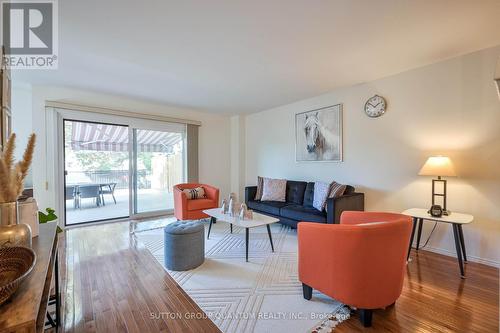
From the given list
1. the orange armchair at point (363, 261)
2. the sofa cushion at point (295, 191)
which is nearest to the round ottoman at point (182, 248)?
the orange armchair at point (363, 261)

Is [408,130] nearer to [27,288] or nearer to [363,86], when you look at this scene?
[363,86]

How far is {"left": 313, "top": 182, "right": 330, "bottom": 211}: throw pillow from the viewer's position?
344 cm

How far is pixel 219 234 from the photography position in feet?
11.7

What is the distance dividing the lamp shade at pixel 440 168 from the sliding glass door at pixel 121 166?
453 cm

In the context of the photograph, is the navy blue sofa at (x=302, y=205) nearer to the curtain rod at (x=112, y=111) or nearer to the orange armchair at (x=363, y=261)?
the orange armchair at (x=363, y=261)

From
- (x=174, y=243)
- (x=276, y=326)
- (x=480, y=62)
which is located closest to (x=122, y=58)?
(x=174, y=243)

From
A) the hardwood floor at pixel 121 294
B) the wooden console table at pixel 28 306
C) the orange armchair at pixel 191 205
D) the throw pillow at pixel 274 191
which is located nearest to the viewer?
the wooden console table at pixel 28 306

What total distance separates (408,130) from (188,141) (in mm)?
4227

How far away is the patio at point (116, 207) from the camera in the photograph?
4590 millimetres

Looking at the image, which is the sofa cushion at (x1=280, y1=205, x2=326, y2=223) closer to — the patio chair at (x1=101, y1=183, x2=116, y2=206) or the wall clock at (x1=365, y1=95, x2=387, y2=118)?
the wall clock at (x1=365, y1=95, x2=387, y2=118)

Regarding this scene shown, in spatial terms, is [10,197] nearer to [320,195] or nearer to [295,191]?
[320,195]

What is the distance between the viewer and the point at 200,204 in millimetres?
3965

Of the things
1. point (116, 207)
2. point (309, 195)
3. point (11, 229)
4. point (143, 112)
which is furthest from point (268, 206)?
point (116, 207)

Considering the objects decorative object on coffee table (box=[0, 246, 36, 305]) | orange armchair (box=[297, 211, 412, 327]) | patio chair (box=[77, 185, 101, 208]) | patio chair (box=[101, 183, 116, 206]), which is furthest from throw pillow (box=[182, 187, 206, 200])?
decorative object on coffee table (box=[0, 246, 36, 305])
